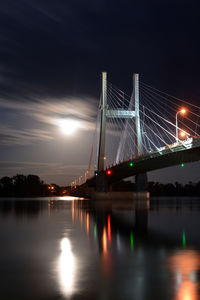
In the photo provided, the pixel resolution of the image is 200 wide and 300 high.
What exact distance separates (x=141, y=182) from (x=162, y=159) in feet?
87.5

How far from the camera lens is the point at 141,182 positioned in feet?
271

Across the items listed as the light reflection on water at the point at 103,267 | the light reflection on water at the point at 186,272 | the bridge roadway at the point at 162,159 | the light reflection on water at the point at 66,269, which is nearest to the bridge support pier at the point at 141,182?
the bridge roadway at the point at 162,159

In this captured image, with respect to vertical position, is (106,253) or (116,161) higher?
(116,161)

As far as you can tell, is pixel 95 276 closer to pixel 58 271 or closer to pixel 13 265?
pixel 58 271

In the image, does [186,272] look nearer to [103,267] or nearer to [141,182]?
[103,267]

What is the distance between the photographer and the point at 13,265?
10414 millimetres

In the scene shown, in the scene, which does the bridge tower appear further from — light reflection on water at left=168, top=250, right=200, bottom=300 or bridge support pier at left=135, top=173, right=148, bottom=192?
light reflection on water at left=168, top=250, right=200, bottom=300

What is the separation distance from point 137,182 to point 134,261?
72.3m

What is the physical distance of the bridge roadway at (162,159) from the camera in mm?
46219

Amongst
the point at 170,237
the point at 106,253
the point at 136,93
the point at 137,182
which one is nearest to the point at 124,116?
the point at 136,93

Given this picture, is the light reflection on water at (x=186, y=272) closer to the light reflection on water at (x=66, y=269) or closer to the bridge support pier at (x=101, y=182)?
the light reflection on water at (x=66, y=269)

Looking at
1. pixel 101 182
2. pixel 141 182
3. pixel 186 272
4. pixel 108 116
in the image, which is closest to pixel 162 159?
pixel 108 116

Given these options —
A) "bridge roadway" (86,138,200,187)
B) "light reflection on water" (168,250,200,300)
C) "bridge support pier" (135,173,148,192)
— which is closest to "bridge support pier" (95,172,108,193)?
"bridge roadway" (86,138,200,187)

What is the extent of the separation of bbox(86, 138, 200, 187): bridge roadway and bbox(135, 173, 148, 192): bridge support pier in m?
5.57
